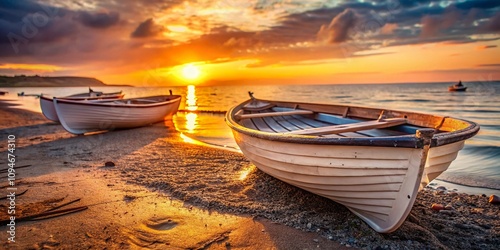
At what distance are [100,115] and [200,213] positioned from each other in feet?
25.9

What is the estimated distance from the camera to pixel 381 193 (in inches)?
115

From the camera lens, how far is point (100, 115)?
10133 mm

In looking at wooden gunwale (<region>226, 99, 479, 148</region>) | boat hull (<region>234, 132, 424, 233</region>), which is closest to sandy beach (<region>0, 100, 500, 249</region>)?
boat hull (<region>234, 132, 424, 233</region>)

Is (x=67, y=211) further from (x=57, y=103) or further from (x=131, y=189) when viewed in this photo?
(x=57, y=103)

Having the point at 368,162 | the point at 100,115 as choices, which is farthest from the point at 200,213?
the point at 100,115

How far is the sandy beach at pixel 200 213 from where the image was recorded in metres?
3.22

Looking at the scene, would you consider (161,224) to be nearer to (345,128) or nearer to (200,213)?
(200,213)

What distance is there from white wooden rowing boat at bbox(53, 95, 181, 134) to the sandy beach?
335cm

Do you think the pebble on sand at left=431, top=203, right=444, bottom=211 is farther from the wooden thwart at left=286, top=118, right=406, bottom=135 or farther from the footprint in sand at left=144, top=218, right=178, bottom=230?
the footprint in sand at left=144, top=218, right=178, bottom=230

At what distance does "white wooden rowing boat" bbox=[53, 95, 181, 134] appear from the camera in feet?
30.9

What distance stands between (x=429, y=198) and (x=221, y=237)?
3.64 metres

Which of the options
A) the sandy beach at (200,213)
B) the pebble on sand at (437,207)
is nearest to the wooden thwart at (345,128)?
the sandy beach at (200,213)

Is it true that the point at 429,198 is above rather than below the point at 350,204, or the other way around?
below

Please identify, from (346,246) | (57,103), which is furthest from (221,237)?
(57,103)
